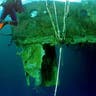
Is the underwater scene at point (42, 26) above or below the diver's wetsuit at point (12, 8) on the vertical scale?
below

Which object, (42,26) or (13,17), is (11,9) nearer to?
(13,17)

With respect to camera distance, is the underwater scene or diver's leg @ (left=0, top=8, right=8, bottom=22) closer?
the underwater scene

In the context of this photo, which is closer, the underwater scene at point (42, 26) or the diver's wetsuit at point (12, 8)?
the underwater scene at point (42, 26)

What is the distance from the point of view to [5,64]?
1089 centimetres

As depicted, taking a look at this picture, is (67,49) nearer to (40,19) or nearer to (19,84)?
(19,84)

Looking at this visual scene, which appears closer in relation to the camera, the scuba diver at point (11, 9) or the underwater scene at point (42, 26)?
the underwater scene at point (42, 26)

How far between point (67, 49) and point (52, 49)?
14.4ft

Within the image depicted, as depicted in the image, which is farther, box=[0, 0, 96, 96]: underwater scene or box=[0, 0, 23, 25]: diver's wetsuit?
box=[0, 0, 23, 25]: diver's wetsuit

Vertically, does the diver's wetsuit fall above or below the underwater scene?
above

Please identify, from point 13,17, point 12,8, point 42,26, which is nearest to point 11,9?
point 12,8

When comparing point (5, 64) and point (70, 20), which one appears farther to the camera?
point (5, 64)

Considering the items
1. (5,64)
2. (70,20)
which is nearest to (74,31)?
(70,20)

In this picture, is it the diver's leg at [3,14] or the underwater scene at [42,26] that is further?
the diver's leg at [3,14]

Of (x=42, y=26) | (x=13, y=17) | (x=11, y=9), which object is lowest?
(x=42, y=26)
